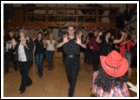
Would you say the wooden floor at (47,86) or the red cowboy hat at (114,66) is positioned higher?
the red cowboy hat at (114,66)

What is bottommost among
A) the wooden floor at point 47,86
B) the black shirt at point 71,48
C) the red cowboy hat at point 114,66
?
the wooden floor at point 47,86

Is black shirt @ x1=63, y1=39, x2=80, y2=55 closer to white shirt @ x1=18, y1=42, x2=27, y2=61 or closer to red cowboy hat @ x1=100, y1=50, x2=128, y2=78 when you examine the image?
white shirt @ x1=18, y1=42, x2=27, y2=61

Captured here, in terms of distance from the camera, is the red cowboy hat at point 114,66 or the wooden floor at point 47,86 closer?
the red cowboy hat at point 114,66

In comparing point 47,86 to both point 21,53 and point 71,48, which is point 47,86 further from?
point 71,48

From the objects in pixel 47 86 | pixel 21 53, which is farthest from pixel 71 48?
pixel 47 86

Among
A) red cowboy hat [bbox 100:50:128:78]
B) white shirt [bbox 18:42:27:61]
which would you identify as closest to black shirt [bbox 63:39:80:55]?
white shirt [bbox 18:42:27:61]

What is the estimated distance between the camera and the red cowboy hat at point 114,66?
3391 mm

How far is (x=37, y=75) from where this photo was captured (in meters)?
8.03

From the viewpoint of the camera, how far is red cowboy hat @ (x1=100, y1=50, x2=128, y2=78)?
339cm

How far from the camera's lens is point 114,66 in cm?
344

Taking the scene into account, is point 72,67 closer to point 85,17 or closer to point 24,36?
point 24,36

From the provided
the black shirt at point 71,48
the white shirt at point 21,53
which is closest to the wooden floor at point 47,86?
the white shirt at point 21,53

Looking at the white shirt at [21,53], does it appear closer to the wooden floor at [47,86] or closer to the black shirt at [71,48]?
the wooden floor at [47,86]

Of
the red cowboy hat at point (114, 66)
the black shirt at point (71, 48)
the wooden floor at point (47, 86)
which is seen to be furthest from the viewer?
the wooden floor at point (47, 86)
